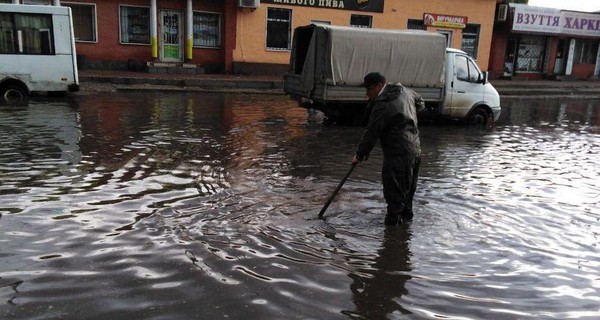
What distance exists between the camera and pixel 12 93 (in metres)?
15.2

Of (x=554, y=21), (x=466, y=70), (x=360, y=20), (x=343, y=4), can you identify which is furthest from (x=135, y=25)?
(x=554, y=21)

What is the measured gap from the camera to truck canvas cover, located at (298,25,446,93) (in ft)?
41.7

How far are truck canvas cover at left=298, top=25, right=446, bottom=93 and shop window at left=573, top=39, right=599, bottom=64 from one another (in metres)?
24.4

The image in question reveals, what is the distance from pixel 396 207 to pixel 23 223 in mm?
3763

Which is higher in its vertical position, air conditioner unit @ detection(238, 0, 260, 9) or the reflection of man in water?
air conditioner unit @ detection(238, 0, 260, 9)

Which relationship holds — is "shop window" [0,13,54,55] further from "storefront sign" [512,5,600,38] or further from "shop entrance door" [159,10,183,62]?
"storefront sign" [512,5,600,38]

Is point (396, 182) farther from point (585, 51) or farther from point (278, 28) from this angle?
point (585, 51)

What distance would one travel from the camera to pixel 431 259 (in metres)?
4.77

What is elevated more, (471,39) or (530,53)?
(471,39)

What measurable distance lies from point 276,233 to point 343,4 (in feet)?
72.6

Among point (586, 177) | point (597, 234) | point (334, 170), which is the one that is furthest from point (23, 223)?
point (586, 177)

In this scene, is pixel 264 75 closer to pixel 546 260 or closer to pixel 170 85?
pixel 170 85

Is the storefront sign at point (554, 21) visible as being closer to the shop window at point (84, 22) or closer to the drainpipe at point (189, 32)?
the drainpipe at point (189, 32)

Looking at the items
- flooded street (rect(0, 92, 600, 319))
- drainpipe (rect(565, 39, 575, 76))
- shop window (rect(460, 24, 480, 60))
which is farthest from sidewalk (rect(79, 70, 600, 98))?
flooded street (rect(0, 92, 600, 319))
